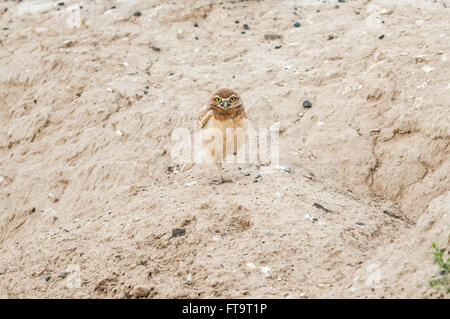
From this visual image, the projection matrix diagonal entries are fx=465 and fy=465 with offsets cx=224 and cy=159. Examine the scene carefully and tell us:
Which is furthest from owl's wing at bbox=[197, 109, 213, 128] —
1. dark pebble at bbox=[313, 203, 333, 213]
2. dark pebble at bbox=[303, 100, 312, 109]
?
dark pebble at bbox=[303, 100, 312, 109]

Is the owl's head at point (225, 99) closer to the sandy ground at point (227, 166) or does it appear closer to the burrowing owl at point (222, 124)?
the burrowing owl at point (222, 124)

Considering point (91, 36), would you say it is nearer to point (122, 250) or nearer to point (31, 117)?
point (31, 117)

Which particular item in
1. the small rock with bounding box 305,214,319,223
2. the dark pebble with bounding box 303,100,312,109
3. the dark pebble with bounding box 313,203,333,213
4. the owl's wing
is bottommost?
the dark pebble with bounding box 303,100,312,109

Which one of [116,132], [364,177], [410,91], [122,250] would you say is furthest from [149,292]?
[410,91]

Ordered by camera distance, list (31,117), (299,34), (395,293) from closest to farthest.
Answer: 1. (395,293)
2. (31,117)
3. (299,34)

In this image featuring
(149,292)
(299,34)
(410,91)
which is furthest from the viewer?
(299,34)

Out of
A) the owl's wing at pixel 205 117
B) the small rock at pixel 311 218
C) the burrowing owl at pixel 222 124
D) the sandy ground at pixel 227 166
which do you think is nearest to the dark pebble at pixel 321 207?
the sandy ground at pixel 227 166

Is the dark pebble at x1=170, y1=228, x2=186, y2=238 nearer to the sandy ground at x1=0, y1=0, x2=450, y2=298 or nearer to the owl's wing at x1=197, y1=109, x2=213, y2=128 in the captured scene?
the sandy ground at x1=0, y1=0, x2=450, y2=298
